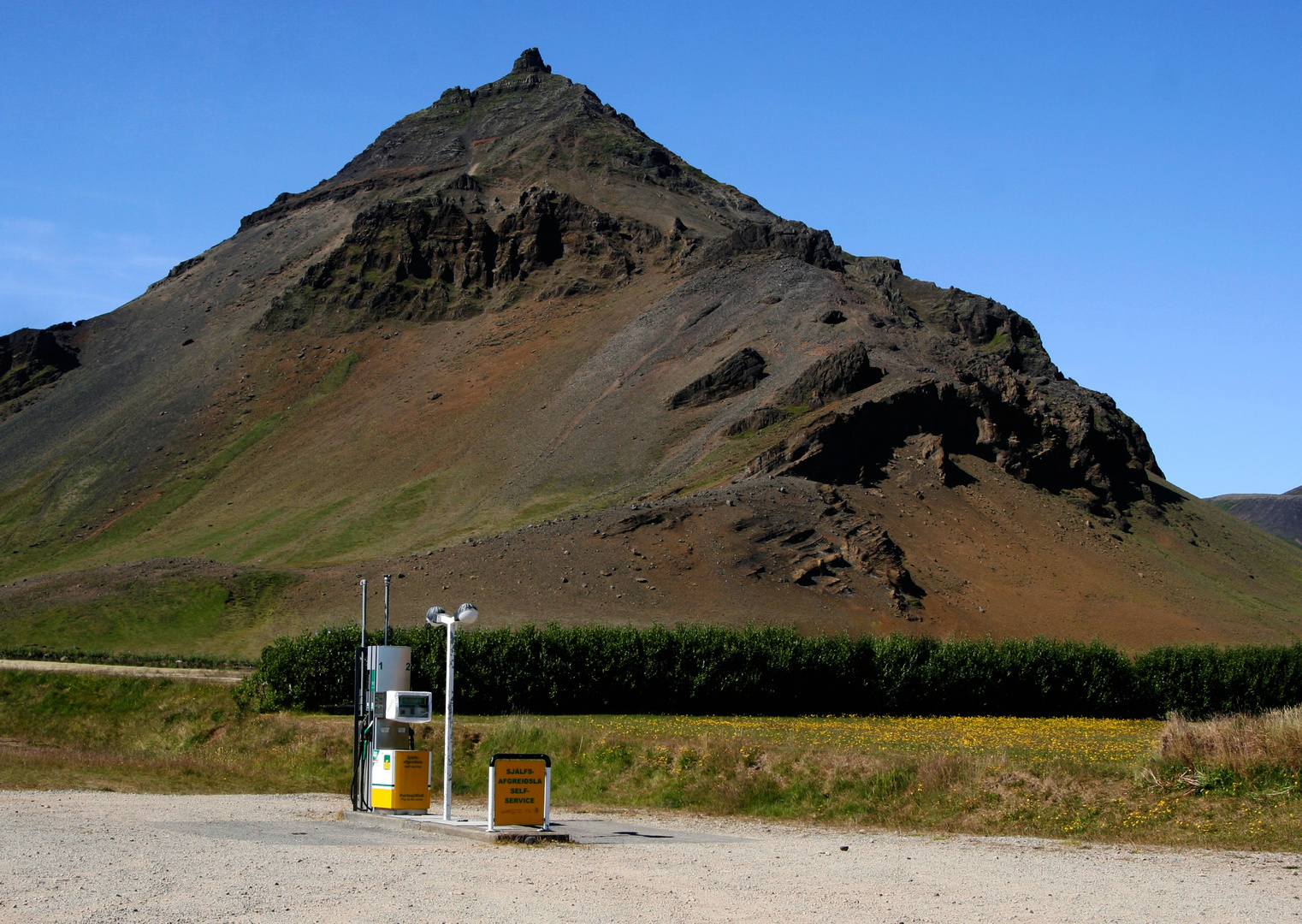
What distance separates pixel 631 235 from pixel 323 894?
11905cm

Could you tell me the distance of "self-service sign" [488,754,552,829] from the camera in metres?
19.9

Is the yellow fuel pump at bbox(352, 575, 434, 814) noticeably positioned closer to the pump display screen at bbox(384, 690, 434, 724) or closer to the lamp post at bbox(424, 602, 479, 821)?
the pump display screen at bbox(384, 690, 434, 724)

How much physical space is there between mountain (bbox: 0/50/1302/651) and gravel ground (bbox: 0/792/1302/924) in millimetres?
41011

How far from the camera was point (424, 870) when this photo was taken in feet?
53.5

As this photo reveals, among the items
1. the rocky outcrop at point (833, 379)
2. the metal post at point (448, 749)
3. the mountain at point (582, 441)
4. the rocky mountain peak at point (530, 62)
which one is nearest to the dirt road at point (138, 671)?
the mountain at point (582, 441)

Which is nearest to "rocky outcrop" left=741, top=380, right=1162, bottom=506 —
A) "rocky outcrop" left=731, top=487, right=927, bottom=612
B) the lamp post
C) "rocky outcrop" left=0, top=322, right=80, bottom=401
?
"rocky outcrop" left=731, top=487, right=927, bottom=612

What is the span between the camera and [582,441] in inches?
3637

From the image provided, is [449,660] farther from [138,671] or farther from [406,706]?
[138,671]

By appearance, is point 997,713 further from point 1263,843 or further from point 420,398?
point 420,398

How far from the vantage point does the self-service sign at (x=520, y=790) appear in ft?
65.4

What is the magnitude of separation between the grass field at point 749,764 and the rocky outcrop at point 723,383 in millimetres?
52788

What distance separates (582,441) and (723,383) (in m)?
11.2

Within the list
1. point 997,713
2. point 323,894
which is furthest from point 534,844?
point 997,713

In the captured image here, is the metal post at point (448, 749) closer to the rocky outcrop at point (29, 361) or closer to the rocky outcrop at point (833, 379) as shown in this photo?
the rocky outcrop at point (833, 379)
